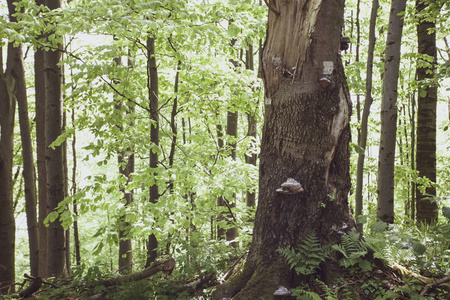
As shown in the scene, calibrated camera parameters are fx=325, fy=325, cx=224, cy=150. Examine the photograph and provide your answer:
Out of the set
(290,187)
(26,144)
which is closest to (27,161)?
(26,144)

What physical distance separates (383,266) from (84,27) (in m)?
4.11

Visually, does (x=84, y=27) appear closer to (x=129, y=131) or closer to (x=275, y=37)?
(x=129, y=131)

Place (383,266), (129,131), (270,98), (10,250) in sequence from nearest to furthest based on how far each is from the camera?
(383,266)
(270,98)
(129,131)
(10,250)

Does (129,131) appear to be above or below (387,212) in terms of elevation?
above

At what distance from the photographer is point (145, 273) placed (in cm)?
352

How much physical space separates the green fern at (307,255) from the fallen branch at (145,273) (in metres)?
1.51

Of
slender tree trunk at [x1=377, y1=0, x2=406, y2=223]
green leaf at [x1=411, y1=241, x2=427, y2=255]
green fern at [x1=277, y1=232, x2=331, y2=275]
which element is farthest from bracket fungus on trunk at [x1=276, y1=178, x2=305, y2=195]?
slender tree trunk at [x1=377, y1=0, x2=406, y2=223]

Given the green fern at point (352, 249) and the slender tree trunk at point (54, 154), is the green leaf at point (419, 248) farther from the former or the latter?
the slender tree trunk at point (54, 154)

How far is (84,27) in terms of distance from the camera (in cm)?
396

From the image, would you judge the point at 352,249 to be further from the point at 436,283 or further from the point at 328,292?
the point at 436,283

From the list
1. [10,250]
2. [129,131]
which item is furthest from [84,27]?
[10,250]

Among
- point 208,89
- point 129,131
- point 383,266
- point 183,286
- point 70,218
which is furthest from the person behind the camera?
point 208,89

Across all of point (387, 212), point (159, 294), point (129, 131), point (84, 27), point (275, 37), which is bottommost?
point (159, 294)

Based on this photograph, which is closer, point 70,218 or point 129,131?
point 70,218
